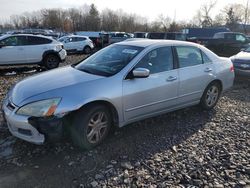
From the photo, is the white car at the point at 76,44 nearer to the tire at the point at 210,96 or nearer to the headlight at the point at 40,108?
the tire at the point at 210,96

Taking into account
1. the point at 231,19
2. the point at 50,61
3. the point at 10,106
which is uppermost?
the point at 231,19

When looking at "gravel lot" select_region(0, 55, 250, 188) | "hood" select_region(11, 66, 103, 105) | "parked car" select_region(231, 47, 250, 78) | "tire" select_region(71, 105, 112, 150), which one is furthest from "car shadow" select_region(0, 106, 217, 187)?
"parked car" select_region(231, 47, 250, 78)

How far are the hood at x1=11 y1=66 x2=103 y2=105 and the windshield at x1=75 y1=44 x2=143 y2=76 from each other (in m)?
0.22

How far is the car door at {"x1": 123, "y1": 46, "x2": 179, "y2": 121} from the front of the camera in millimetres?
3924

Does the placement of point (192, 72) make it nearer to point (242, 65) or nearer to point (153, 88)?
point (153, 88)

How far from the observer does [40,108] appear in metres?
3.27

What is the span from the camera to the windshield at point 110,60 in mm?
4031

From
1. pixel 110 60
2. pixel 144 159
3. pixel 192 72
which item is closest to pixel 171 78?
pixel 192 72

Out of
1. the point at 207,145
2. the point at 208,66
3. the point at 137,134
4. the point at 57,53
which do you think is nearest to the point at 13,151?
the point at 137,134

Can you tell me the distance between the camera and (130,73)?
3.91 meters

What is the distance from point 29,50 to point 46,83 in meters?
7.53

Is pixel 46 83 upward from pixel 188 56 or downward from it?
downward

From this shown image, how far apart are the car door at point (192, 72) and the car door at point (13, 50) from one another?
771cm

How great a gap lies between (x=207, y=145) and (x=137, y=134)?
3.72 feet
